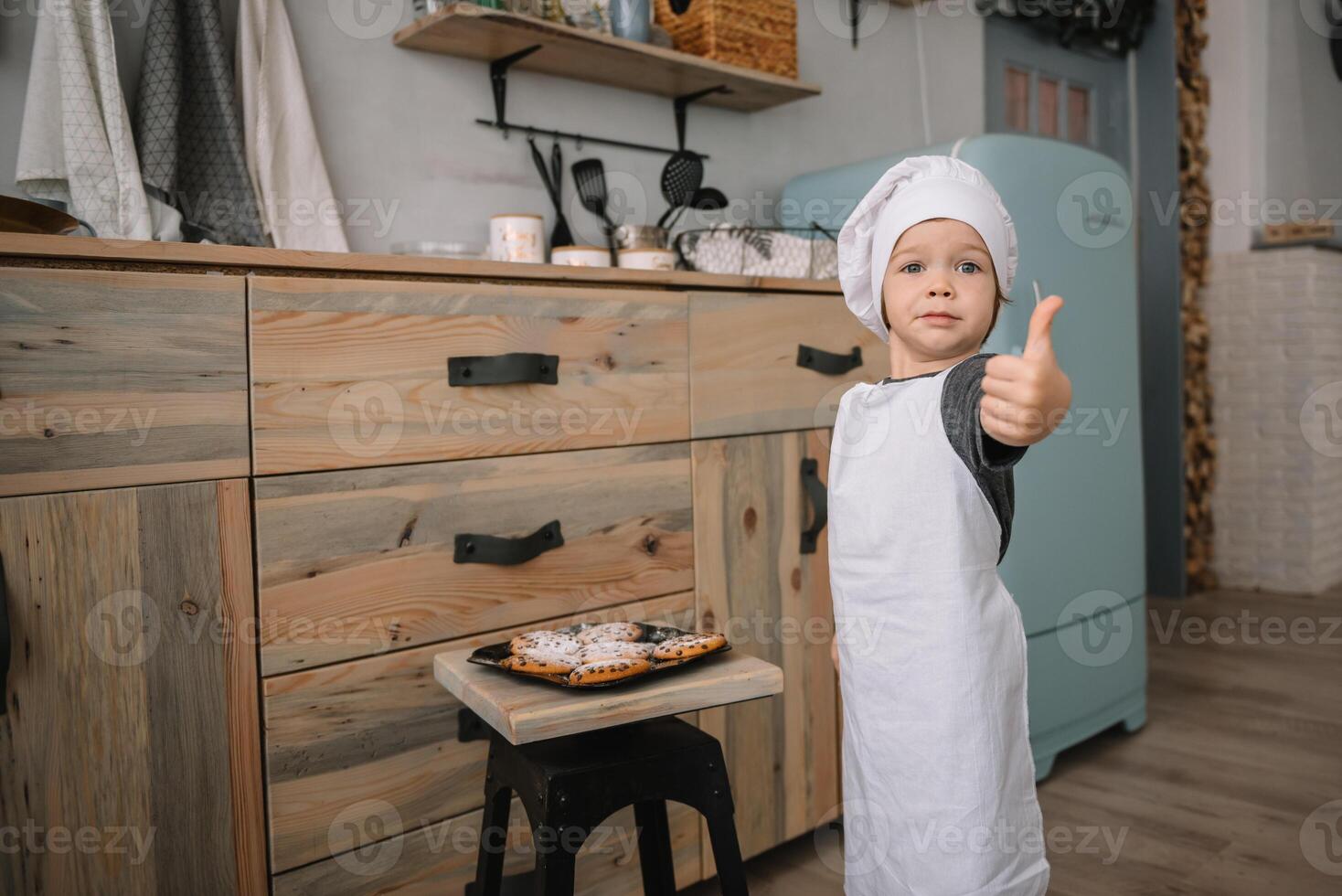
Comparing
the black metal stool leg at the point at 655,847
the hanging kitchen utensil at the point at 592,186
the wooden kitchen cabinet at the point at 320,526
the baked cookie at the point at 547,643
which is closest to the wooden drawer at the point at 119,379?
the wooden kitchen cabinet at the point at 320,526

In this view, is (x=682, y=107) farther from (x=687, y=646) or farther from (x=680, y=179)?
(x=687, y=646)

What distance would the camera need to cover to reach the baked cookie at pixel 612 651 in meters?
1.18

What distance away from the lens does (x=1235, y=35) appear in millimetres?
4207

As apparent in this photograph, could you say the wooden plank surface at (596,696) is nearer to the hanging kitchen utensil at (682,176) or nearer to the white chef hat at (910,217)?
the white chef hat at (910,217)

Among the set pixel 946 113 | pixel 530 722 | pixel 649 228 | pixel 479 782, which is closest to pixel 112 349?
pixel 530 722

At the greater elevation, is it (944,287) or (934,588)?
(944,287)

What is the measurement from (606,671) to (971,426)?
1.58ft

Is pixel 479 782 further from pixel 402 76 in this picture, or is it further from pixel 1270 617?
pixel 1270 617

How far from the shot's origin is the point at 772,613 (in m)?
1.86

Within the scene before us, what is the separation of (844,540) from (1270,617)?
135 inches

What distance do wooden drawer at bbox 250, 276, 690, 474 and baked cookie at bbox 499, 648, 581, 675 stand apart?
1.15 feet

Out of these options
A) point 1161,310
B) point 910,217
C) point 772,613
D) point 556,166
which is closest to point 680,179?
point 556,166

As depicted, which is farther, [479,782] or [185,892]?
[479,782]

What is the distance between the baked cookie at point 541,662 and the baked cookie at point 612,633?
0.09 meters
